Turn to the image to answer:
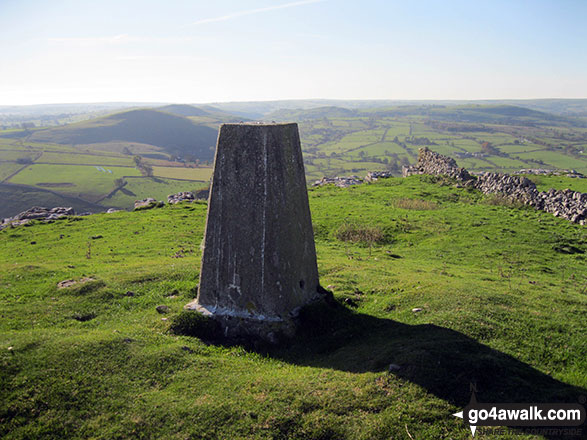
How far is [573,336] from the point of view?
28.3 feet

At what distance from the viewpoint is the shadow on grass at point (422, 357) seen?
6617mm

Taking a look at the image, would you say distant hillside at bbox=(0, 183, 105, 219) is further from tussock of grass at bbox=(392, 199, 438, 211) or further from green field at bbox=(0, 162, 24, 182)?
tussock of grass at bbox=(392, 199, 438, 211)

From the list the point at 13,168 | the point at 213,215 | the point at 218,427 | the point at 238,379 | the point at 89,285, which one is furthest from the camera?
the point at 13,168

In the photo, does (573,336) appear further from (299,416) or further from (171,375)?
(171,375)

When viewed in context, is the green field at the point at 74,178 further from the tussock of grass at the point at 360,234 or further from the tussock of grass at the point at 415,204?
the tussock of grass at the point at 360,234

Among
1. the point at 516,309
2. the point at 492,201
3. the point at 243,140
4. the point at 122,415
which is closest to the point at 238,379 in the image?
the point at 122,415

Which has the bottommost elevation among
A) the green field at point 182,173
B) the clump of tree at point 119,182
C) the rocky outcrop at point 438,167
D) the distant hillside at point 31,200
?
the distant hillside at point 31,200

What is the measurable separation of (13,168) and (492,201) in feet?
386

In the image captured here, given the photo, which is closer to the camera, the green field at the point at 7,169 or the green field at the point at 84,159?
the green field at the point at 7,169

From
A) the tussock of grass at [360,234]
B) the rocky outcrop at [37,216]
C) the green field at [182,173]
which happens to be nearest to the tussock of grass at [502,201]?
the tussock of grass at [360,234]

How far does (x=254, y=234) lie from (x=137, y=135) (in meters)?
194

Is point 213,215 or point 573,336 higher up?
point 213,215

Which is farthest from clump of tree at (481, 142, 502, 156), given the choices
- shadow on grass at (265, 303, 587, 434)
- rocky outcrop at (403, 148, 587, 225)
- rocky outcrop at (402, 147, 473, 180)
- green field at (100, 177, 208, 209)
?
shadow on grass at (265, 303, 587, 434)

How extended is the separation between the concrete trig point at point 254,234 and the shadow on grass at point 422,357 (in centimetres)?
86
